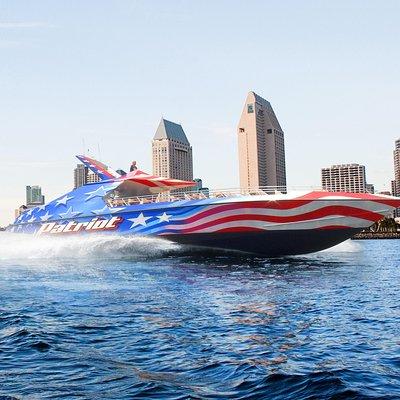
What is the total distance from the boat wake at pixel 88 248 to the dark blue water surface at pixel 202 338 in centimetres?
1100

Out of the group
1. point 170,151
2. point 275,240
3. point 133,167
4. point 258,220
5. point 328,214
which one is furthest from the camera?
point 170,151

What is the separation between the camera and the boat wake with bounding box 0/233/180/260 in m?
29.4

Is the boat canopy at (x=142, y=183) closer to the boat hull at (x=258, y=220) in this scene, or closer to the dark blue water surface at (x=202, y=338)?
the boat hull at (x=258, y=220)

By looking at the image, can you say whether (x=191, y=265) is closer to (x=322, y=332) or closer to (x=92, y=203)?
(x=92, y=203)

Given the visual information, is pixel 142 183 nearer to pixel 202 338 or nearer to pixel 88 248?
pixel 88 248

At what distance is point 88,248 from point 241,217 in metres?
10.7

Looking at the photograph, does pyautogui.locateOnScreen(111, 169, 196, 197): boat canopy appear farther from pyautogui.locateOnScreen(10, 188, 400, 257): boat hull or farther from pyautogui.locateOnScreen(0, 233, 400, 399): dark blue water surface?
pyautogui.locateOnScreen(0, 233, 400, 399): dark blue water surface

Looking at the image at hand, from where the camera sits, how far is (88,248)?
3153 cm

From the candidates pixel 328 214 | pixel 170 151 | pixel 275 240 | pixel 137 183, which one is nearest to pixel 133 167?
pixel 137 183

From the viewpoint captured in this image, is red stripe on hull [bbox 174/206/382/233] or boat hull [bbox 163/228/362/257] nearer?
red stripe on hull [bbox 174/206/382/233]

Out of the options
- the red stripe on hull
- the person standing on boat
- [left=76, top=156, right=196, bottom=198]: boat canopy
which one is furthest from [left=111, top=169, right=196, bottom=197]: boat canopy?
the red stripe on hull

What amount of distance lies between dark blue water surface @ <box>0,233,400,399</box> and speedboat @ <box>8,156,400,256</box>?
7.26 m

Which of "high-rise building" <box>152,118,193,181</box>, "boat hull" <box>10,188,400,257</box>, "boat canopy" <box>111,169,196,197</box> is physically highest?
"high-rise building" <box>152,118,193,181</box>

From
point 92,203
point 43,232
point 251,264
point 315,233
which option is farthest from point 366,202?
point 43,232
